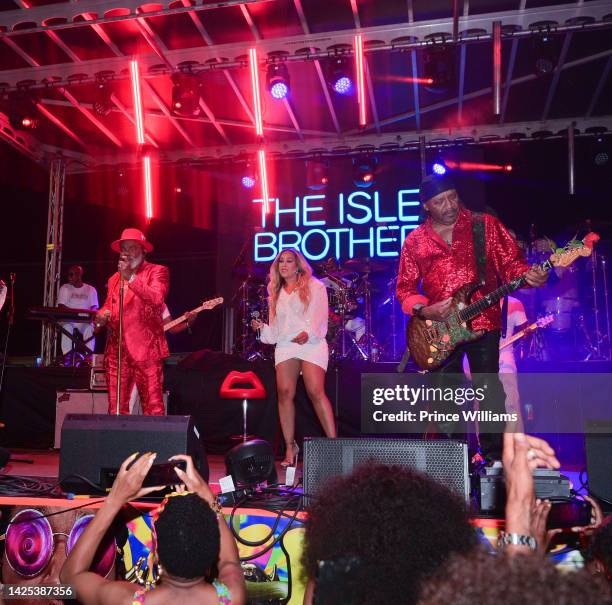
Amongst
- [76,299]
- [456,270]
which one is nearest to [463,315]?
[456,270]

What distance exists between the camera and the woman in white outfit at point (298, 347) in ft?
17.9

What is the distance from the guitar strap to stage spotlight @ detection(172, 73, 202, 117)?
514 centimetres

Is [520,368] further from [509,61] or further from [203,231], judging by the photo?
[203,231]

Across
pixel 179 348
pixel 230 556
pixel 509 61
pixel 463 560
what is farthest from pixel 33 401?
pixel 463 560

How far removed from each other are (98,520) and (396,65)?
7.85m

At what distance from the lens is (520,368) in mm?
7652

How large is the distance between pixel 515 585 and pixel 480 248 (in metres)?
3.70

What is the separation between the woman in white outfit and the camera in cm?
547

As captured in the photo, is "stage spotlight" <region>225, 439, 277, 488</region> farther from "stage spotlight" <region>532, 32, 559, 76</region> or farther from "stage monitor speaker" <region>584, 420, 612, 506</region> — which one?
"stage spotlight" <region>532, 32, 559, 76</region>

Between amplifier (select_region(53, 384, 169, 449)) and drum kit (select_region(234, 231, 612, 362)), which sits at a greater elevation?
drum kit (select_region(234, 231, 612, 362))

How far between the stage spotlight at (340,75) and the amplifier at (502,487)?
5.75 m

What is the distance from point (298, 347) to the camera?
5.50 metres

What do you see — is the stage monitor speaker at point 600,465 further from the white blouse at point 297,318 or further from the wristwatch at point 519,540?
the white blouse at point 297,318

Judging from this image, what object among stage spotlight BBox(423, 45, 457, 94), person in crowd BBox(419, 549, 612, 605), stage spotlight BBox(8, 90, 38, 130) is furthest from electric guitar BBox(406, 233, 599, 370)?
stage spotlight BBox(8, 90, 38, 130)
